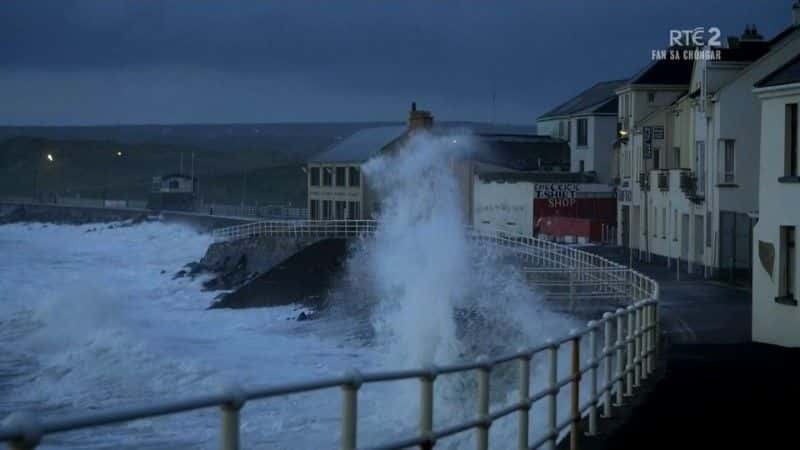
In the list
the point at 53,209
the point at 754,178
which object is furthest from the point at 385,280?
the point at 53,209

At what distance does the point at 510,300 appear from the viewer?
34938 mm

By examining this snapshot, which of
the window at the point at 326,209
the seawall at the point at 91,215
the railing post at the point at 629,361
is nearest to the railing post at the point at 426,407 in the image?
the railing post at the point at 629,361

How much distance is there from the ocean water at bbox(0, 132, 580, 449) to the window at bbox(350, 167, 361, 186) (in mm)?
1199

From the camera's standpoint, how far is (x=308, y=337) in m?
37.8

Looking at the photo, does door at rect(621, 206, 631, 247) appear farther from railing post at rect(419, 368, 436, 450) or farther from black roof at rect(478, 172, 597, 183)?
railing post at rect(419, 368, 436, 450)

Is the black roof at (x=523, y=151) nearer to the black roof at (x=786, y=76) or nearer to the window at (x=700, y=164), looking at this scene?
the window at (x=700, y=164)

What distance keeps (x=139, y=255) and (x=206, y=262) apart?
68.1 ft

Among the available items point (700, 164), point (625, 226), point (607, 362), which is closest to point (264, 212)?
point (625, 226)

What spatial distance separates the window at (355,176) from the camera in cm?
6751

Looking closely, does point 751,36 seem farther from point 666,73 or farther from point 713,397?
point 713,397

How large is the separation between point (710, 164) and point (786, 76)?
17.3 meters

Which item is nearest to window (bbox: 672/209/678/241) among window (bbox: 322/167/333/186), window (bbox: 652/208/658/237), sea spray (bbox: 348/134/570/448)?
window (bbox: 652/208/658/237)

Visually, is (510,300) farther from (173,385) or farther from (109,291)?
(109,291)

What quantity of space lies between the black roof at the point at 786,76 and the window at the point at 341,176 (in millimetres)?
49577
